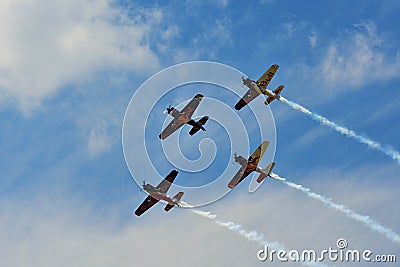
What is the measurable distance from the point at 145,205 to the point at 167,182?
8.76 meters

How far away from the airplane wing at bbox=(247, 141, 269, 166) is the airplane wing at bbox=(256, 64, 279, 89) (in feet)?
49.5

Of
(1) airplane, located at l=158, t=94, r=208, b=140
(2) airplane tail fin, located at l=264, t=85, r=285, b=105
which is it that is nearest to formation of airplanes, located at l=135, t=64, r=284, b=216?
(1) airplane, located at l=158, t=94, r=208, b=140

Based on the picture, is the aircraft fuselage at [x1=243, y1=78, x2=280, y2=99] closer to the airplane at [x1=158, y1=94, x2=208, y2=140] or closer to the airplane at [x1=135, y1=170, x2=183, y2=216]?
the airplane at [x1=158, y1=94, x2=208, y2=140]

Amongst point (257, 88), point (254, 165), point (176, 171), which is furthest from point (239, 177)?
point (257, 88)

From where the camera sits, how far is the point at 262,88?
10869cm

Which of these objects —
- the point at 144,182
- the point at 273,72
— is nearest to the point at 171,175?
the point at 144,182

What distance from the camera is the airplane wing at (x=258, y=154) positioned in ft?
325

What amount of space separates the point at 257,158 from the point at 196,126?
13.2 metres

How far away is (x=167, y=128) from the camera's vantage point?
3930 inches

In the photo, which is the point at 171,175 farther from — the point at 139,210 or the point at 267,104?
the point at 267,104

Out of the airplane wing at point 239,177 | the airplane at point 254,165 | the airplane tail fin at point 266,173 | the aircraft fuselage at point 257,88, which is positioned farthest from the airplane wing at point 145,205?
the aircraft fuselage at point 257,88

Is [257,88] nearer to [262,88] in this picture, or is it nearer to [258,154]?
[262,88]

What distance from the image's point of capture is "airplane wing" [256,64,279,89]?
108 metres

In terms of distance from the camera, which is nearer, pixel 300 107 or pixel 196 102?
pixel 196 102
